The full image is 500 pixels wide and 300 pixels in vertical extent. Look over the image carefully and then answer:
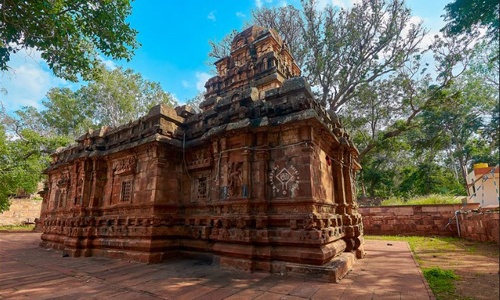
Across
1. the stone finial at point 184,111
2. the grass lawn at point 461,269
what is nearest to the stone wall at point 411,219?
the grass lawn at point 461,269

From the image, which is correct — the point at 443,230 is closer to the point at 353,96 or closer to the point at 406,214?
the point at 406,214

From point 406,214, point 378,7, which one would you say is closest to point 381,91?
point 378,7

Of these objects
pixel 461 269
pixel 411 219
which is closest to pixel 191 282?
pixel 461 269

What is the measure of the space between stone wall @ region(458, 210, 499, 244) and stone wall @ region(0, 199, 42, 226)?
124ft

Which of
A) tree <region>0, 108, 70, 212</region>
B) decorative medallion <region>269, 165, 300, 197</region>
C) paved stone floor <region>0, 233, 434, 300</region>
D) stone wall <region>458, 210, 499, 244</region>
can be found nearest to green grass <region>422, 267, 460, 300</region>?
paved stone floor <region>0, 233, 434, 300</region>

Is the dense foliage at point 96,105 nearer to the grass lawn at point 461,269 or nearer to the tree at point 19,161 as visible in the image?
the tree at point 19,161

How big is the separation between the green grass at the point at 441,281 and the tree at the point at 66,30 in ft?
32.3

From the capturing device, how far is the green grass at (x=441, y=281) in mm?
4605

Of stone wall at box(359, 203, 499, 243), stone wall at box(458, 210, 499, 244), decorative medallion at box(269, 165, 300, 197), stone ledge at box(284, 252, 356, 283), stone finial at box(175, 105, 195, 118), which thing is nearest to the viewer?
stone ledge at box(284, 252, 356, 283)

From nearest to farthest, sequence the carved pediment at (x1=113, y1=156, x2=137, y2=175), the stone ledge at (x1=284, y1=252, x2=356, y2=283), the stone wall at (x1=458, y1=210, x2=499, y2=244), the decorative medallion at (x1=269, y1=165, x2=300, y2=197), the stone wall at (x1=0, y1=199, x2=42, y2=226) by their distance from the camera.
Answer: the stone ledge at (x1=284, y1=252, x2=356, y2=283)
the decorative medallion at (x1=269, y1=165, x2=300, y2=197)
the carved pediment at (x1=113, y1=156, x2=137, y2=175)
the stone wall at (x1=458, y1=210, x2=499, y2=244)
the stone wall at (x1=0, y1=199, x2=42, y2=226)

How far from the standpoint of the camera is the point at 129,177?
9086 millimetres

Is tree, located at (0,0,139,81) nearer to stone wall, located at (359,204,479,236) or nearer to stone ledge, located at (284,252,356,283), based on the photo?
stone ledge, located at (284,252,356,283)

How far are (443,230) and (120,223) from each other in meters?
14.8

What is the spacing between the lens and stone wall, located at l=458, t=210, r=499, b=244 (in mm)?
8961
